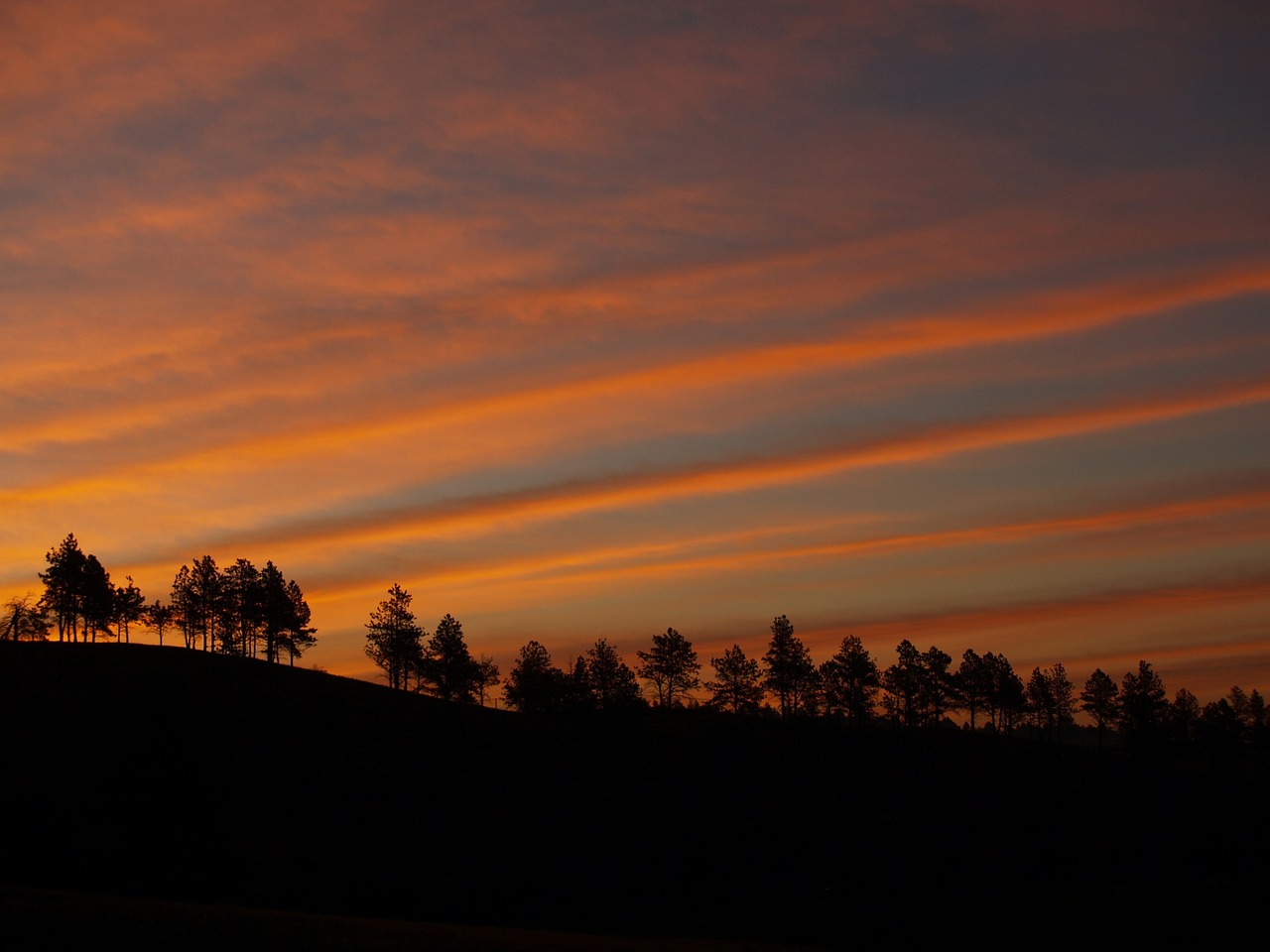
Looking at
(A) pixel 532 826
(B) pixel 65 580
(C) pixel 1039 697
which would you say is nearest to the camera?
(A) pixel 532 826

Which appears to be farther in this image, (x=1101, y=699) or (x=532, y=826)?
(x=1101, y=699)

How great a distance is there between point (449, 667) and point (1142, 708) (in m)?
110

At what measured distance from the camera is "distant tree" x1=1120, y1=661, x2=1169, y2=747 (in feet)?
509

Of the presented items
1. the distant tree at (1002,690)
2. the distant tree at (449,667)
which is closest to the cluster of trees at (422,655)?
the distant tree at (449,667)

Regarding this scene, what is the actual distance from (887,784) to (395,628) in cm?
6966

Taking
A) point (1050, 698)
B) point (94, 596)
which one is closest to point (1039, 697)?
point (1050, 698)

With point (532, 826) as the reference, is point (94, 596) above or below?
above

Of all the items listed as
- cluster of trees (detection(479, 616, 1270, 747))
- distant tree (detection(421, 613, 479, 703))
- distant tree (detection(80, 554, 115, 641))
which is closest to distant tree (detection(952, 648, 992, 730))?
cluster of trees (detection(479, 616, 1270, 747))

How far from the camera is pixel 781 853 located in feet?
265

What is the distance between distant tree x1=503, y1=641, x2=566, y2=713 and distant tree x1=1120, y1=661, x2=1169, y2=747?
294ft

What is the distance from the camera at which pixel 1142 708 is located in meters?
163

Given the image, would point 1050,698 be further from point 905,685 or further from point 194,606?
point 194,606

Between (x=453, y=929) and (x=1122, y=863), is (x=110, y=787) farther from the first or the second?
(x=1122, y=863)

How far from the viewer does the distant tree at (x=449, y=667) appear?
143125 millimetres
